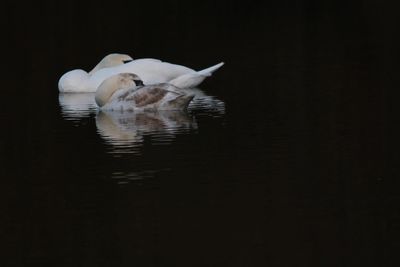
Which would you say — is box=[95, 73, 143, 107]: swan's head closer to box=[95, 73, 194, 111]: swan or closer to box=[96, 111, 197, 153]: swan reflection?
box=[95, 73, 194, 111]: swan

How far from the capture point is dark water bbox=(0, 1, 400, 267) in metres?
8.98

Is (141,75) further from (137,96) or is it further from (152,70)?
(137,96)

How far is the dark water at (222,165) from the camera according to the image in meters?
8.98

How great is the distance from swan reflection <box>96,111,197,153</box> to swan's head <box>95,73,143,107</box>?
27cm

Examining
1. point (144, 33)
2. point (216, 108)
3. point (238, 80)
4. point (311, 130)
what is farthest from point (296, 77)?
point (144, 33)

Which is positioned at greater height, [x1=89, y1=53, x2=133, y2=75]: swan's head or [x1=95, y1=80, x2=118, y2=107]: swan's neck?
[x1=89, y1=53, x2=133, y2=75]: swan's head

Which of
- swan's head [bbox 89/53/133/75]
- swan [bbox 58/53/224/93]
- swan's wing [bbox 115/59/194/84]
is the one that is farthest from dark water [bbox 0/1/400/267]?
swan's head [bbox 89/53/133/75]

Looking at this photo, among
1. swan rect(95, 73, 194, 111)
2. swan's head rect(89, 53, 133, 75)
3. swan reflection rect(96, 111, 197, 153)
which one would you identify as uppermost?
swan's head rect(89, 53, 133, 75)

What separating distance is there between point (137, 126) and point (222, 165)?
3116 millimetres

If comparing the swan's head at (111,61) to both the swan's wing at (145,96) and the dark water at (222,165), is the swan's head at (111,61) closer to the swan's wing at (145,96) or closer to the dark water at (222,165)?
the dark water at (222,165)

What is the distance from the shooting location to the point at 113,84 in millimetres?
16438

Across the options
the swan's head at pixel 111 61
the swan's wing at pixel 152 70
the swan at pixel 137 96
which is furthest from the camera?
the swan's head at pixel 111 61

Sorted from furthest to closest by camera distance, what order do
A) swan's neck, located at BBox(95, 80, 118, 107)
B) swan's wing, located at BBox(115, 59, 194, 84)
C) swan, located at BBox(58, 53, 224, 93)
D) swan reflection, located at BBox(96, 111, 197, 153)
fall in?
1. swan's wing, located at BBox(115, 59, 194, 84)
2. swan, located at BBox(58, 53, 224, 93)
3. swan's neck, located at BBox(95, 80, 118, 107)
4. swan reflection, located at BBox(96, 111, 197, 153)

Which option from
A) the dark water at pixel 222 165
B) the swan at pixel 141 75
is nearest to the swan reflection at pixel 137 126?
the dark water at pixel 222 165
